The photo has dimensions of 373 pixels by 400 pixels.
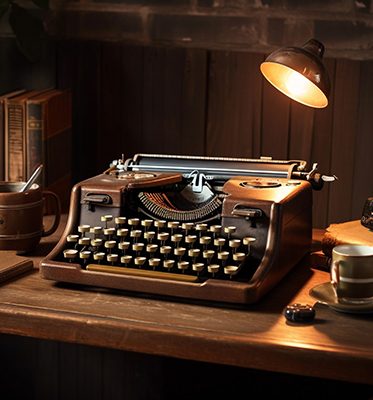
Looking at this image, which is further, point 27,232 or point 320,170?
point 320,170

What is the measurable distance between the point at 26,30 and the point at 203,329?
4.21 feet

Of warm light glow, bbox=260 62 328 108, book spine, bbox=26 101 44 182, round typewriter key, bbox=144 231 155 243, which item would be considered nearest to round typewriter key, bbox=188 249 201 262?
round typewriter key, bbox=144 231 155 243

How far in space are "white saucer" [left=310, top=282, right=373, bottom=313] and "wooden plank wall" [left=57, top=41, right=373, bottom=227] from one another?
0.73 meters

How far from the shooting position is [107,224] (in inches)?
75.2

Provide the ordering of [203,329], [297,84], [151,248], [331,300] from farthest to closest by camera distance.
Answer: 1. [297,84]
2. [151,248]
3. [331,300]
4. [203,329]

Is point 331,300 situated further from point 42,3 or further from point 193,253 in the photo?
point 42,3

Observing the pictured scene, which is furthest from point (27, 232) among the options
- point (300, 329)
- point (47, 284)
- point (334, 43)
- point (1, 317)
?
point (334, 43)

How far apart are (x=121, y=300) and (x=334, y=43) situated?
3.42 feet

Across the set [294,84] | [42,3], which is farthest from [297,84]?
[42,3]

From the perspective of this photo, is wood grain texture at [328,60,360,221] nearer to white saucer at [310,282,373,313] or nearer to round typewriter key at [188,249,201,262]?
white saucer at [310,282,373,313]

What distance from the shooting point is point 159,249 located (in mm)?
1871

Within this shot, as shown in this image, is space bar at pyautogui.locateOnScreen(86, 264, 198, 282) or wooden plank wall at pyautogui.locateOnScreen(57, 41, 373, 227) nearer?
space bar at pyautogui.locateOnScreen(86, 264, 198, 282)

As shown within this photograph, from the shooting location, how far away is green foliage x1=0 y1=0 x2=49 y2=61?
253 cm

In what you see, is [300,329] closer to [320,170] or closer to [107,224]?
[107,224]
